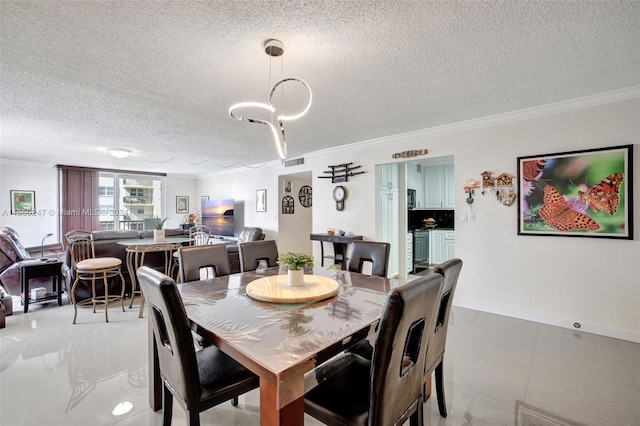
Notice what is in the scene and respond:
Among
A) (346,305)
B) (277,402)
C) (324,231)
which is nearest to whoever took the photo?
(277,402)

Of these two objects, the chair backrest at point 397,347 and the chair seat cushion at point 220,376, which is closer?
the chair backrest at point 397,347

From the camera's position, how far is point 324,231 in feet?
18.2

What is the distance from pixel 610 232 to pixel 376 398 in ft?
10.7

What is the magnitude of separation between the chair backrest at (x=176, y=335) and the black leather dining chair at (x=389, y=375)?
1.72 ft

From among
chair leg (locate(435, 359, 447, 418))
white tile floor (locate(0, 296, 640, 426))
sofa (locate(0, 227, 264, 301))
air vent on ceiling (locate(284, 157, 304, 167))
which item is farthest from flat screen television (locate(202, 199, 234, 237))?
chair leg (locate(435, 359, 447, 418))

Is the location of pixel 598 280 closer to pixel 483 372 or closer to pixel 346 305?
pixel 483 372

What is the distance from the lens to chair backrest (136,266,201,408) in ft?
4.08

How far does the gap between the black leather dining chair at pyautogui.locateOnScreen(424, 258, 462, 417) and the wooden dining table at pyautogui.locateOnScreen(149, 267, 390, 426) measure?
1.13ft

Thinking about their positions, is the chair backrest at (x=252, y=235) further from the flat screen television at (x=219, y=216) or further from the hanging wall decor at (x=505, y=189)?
the hanging wall decor at (x=505, y=189)

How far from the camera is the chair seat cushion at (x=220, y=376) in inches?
54.0

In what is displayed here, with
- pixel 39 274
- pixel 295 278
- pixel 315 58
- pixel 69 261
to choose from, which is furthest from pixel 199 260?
pixel 39 274

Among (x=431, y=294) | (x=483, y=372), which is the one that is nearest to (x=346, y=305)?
(x=431, y=294)

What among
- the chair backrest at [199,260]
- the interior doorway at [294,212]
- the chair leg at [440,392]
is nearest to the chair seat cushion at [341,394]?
the chair leg at [440,392]

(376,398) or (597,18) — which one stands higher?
(597,18)
